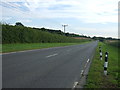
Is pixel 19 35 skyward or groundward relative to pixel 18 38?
skyward

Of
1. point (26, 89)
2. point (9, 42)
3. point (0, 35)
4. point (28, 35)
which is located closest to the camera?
point (26, 89)

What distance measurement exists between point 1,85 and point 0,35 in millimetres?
23642

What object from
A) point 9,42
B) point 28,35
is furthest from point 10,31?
point 28,35

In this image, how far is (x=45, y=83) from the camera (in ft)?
28.0

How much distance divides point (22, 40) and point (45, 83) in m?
30.8

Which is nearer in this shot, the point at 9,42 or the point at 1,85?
the point at 1,85

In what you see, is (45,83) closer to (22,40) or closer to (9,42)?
(9,42)

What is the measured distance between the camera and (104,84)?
904 centimetres

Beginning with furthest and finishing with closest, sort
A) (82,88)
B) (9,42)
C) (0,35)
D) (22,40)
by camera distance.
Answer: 1. (22,40)
2. (9,42)
3. (0,35)
4. (82,88)

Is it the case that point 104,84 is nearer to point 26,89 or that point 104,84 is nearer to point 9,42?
point 26,89

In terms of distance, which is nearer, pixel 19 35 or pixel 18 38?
pixel 18 38

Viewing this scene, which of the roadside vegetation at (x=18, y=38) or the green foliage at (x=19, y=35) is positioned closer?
the roadside vegetation at (x=18, y=38)

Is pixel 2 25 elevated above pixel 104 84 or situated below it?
above

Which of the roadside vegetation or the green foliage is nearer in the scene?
the roadside vegetation
